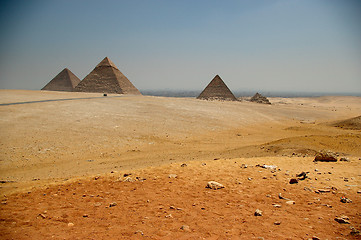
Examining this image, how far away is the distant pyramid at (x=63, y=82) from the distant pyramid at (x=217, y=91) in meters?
42.1

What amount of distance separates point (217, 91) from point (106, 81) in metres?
25.4

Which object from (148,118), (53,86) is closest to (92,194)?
(148,118)

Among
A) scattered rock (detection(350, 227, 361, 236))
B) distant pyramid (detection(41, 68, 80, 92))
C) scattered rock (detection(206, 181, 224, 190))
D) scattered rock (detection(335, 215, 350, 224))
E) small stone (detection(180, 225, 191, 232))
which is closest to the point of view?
scattered rock (detection(350, 227, 361, 236))

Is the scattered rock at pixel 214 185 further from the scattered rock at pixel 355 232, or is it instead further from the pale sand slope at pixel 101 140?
the pale sand slope at pixel 101 140

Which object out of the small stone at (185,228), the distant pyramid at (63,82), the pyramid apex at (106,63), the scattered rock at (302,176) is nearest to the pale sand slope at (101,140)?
the scattered rock at (302,176)

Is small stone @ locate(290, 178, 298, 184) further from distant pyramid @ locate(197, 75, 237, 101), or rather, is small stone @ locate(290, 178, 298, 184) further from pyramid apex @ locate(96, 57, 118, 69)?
pyramid apex @ locate(96, 57, 118, 69)

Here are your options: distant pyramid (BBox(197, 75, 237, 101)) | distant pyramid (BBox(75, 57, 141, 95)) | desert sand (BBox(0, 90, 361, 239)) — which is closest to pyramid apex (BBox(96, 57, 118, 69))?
distant pyramid (BBox(75, 57, 141, 95))

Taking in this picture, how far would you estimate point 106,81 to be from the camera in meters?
53.6

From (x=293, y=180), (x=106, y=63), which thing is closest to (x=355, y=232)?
(x=293, y=180)

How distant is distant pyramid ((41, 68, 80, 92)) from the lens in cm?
7031

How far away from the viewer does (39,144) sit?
34.4 feet

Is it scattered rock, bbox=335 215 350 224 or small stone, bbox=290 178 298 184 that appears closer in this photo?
scattered rock, bbox=335 215 350 224

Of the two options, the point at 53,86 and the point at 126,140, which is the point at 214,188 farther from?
Result: the point at 53,86

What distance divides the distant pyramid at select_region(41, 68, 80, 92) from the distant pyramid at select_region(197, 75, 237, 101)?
42138mm
